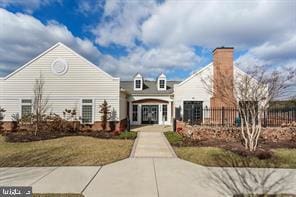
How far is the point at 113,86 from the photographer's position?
2117 centimetres

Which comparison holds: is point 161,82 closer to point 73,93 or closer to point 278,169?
point 73,93

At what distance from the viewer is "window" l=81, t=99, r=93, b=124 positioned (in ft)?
69.1

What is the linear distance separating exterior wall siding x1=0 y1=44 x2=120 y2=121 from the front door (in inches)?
329

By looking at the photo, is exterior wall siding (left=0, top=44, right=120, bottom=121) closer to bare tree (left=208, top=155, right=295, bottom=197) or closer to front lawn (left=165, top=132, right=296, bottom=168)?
front lawn (left=165, top=132, right=296, bottom=168)

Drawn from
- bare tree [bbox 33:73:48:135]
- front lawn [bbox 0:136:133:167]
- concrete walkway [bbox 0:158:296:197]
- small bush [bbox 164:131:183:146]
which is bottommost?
concrete walkway [bbox 0:158:296:197]

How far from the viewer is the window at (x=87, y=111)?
69.1 ft

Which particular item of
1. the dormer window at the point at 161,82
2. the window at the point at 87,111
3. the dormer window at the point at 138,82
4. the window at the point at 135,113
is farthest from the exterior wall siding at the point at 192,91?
the window at the point at 87,111

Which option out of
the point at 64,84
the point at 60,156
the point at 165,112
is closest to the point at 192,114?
the point at 60,156

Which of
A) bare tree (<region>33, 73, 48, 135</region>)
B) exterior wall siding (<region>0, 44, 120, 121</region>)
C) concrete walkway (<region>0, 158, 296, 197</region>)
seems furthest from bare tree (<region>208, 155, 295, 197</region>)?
bare tree (<region>33, 73, 48, 135</region>)

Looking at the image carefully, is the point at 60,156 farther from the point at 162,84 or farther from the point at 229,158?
the point at 162,84

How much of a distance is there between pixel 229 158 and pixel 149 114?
765 inches

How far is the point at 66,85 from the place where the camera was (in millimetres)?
21062

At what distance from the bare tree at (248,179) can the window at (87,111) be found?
13612mm

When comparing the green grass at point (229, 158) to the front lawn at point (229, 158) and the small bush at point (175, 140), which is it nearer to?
the front lawn at point (229, 158)
